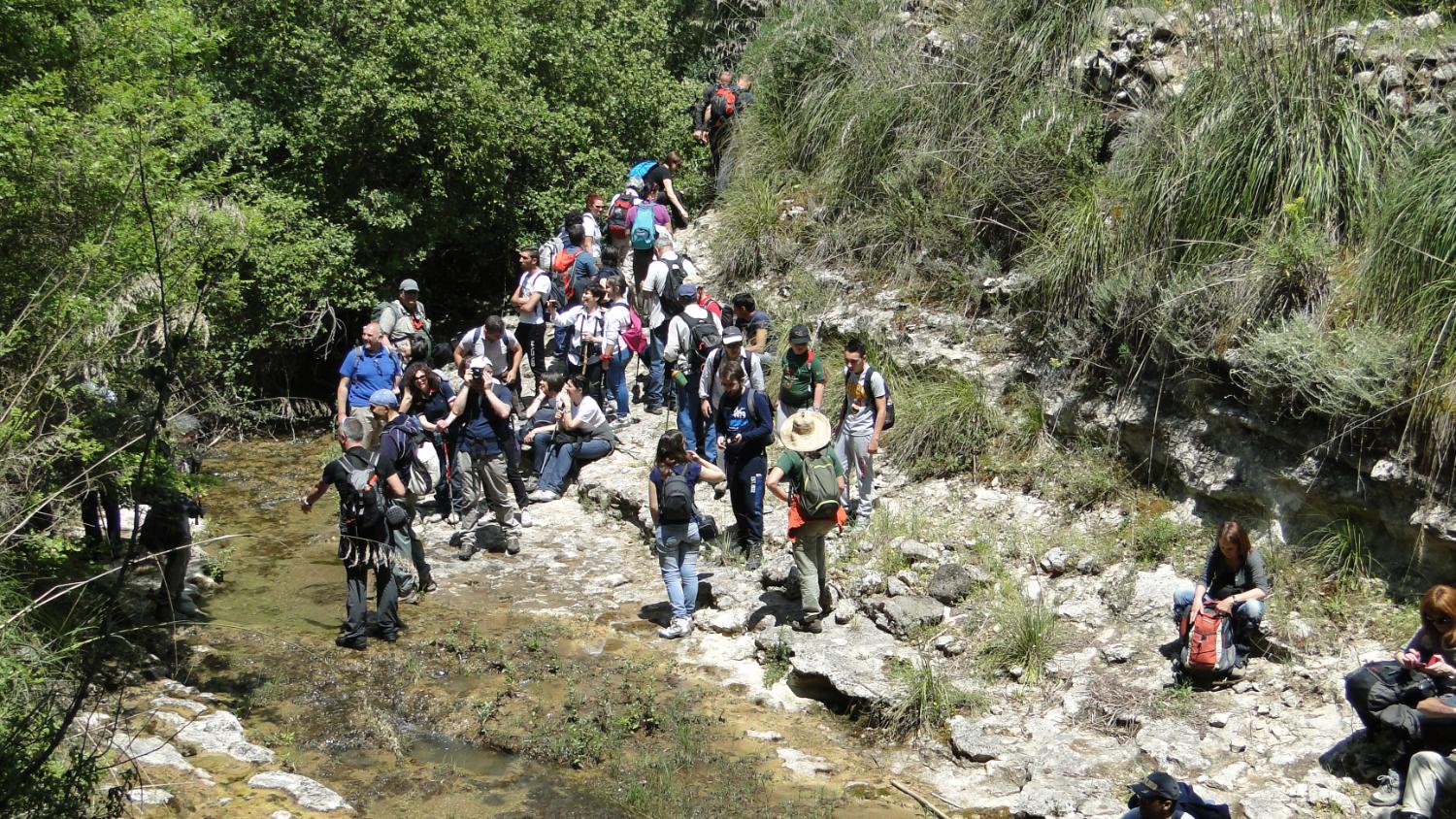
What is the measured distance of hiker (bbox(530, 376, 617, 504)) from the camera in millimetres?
11898

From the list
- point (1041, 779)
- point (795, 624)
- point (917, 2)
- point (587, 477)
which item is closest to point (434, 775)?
point (795, 624)

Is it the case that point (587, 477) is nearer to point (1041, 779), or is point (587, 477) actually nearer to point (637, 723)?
point (637, 723)

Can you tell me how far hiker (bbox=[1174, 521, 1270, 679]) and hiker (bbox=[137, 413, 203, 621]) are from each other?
6603 mm

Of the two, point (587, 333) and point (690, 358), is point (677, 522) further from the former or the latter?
point (587, 333)

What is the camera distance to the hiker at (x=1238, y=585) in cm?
742

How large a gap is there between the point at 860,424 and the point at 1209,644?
3432 mm

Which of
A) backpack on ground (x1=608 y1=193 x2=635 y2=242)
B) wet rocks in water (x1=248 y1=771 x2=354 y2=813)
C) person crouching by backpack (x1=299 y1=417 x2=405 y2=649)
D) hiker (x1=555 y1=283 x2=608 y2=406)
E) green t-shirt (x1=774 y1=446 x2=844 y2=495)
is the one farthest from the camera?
backpack on ground (x1=608 y1=193 x2=635 y2=242)

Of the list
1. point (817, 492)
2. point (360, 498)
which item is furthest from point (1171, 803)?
point (360, 498)

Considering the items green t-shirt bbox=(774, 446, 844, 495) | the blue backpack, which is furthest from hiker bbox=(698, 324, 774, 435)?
the blue backpack

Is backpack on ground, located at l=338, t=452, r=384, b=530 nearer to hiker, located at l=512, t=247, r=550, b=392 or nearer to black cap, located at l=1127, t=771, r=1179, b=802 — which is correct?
hiker, located at l=512, t=247, r=550, b=392

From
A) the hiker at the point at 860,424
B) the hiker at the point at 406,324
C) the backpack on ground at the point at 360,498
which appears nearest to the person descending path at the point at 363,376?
the hiker at the point at 406,324

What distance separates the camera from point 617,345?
12.3m

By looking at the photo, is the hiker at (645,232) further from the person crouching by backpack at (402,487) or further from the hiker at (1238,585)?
the hiker at (1238,585)

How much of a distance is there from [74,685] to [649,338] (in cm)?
781
